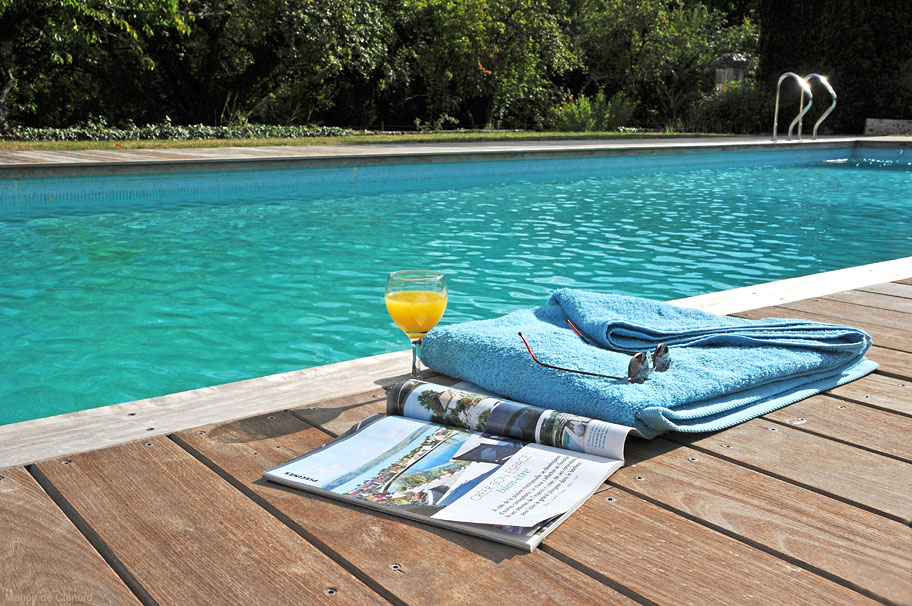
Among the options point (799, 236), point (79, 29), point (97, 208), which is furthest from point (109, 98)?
point (799, 236)

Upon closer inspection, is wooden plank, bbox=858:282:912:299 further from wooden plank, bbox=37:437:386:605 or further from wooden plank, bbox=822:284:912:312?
wooden plank, bbox=37:437:386:605

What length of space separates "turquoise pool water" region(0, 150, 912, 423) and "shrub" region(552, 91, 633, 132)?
6.42m

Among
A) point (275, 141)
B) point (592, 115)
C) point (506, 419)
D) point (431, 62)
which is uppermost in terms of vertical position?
point (431, 62)

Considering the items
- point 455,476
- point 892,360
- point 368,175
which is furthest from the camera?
point 368,175

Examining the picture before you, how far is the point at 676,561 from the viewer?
107 centimetres

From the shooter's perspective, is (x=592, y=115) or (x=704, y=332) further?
(x=592, y=115)

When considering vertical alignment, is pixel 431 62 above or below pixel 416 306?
above

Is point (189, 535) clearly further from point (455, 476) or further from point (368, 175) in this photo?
point (368, 175)

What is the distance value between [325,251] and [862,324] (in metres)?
3.80

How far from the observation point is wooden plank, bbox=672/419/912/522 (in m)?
1.25

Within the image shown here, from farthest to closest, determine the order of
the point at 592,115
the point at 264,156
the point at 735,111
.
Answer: the point at 735,111 < the point at 592,115 < the point at 264,156

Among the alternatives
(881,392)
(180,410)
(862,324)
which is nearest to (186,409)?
(180,410)

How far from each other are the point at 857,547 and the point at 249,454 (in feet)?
3.14

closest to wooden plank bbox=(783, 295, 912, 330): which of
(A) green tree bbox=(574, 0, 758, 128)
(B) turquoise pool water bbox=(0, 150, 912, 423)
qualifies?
(B) turquoise pool water bbox=(0, 150, 912, 423)
